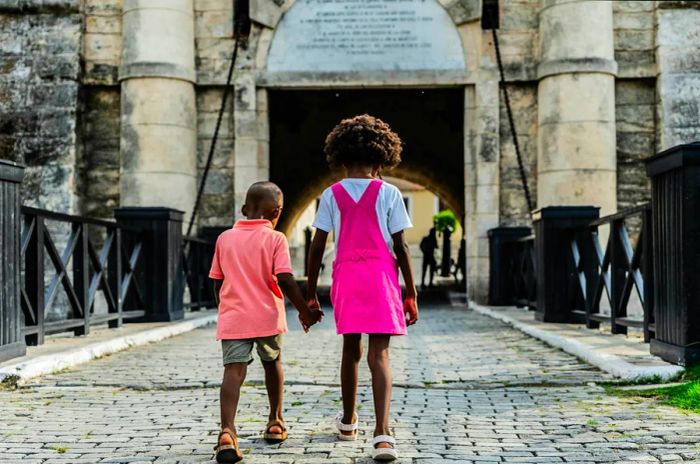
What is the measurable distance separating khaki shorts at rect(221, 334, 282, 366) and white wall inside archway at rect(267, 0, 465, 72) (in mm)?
9413

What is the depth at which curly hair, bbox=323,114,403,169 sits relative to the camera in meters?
4.21

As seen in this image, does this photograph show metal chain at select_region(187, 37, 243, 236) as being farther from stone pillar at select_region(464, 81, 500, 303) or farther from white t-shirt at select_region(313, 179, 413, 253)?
white t-shirt at select_region(313, 179, 413, 253)

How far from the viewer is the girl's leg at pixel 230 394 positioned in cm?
382

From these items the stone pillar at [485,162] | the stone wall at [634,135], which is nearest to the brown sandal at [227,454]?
the stone pillar at [485,162]

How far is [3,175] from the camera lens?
603 centimetres

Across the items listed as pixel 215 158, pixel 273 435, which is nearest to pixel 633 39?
pixel 215 158

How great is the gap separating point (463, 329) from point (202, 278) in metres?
4.13

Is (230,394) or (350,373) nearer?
(230,394)

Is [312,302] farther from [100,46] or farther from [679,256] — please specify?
[100,46]

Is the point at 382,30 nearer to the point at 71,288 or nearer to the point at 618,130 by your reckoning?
the point at 618,130

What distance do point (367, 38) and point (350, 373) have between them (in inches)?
380

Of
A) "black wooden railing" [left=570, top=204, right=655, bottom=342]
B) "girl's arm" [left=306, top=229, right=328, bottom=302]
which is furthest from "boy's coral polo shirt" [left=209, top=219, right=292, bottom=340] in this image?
"black wooden railing" [left=570, top=204, right=655, bottom=342]

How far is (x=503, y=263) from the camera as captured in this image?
1275 cm

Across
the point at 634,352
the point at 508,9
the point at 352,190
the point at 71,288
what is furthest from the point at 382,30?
the point at 352,190
